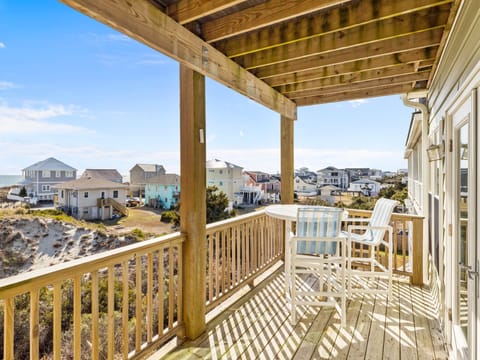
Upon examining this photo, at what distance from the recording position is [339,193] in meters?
4.64

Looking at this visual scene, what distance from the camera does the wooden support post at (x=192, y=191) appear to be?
2482 millimetres

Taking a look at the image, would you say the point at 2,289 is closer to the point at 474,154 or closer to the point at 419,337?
the point at 474,154

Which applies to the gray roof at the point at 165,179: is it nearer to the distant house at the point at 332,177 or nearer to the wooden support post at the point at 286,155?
the wooden support post at the point at 286,155

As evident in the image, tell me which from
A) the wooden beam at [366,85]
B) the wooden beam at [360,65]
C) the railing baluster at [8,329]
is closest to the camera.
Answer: the railing baluster at [8,329]

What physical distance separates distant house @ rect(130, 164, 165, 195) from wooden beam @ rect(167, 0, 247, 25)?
118 centimetres

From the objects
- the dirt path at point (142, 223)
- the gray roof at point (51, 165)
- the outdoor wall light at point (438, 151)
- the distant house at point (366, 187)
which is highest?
the outdoor wall light at point (438, 151)

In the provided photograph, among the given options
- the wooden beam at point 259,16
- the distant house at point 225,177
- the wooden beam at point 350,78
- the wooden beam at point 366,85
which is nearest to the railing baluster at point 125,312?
the distant house at point 225,177

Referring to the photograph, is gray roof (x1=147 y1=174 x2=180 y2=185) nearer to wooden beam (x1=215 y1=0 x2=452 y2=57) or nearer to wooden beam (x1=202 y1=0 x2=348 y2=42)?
wooden beam (x1=202 y1=0 x2=348 y2=42)

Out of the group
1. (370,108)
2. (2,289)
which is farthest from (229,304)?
(370,108)

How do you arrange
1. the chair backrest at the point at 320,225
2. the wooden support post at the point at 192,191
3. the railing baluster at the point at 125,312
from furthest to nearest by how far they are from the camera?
the chair backrest at the point at 320,225
the wooden support post at the point at 192,191
the railing baluster at the point at 125,312

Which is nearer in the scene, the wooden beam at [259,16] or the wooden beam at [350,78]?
the wooden beam at [259,16]

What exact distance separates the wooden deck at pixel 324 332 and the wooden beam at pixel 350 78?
273cm

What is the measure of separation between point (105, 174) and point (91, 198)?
0.66 feet

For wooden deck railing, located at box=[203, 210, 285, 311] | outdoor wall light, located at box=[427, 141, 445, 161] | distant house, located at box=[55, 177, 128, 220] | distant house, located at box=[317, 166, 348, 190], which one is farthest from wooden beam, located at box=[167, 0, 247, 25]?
distant house, located at box=[317, 166, 348, 190]
